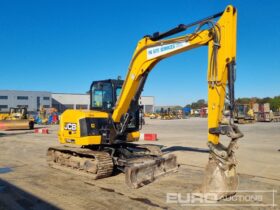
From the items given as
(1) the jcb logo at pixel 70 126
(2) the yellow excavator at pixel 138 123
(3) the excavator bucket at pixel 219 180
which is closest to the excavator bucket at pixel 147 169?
(2) the yellow excavator at pixel 138 123

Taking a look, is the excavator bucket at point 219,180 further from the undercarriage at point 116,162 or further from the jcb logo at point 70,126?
the jcb logo at point 70,126

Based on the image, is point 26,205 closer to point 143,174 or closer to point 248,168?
point 143,174

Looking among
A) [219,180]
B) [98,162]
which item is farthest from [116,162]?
[219,180]

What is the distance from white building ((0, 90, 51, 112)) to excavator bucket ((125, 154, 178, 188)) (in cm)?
8327

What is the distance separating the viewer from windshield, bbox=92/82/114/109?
32.1ft

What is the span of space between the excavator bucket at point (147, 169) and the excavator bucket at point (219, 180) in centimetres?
193

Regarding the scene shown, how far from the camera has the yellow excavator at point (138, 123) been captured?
6676 millimetres

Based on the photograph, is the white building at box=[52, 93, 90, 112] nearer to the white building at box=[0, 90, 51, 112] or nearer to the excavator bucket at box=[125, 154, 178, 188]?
the white building at box=[0, 90, 51, 112]

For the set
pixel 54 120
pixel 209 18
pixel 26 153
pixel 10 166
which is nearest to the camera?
pixel 209 18

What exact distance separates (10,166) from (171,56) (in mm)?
7004

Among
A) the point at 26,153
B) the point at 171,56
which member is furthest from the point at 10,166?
the point at 171,56

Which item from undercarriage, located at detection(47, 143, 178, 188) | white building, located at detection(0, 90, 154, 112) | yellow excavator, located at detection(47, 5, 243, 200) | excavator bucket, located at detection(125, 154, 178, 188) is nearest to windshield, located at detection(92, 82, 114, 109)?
yellow excavator, located at detection(47, 5, 243, 200)

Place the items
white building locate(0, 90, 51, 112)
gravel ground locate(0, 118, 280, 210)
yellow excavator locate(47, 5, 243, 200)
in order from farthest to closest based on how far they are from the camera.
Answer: white building locate(0, 90, 51, 112) → yellow excavator locate(47, 5, 243, 200) → gravel ground locate(0, 118, 280, 210)

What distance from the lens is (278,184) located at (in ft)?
26.4
